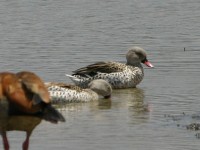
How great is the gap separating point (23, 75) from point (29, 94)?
374 millimetres

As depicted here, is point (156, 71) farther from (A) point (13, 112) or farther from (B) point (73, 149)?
(A) point (13, 112)

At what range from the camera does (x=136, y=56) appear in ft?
62.3

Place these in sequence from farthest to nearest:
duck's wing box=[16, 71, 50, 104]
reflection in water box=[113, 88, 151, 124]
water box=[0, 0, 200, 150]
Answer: reflection in water box=[113, 88, 151, 124] → water box=[0, 0, 200, 150] → duck's wing box=[16, 71, 50, 104]

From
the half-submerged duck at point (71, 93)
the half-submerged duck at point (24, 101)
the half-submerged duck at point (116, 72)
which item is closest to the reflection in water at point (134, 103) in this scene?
the half-submerged duck at point (116, 72)

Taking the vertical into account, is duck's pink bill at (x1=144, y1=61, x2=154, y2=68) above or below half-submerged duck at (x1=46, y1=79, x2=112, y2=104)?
above

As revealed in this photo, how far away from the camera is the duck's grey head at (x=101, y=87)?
1689cm

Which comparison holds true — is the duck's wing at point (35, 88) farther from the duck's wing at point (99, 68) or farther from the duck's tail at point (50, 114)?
the duck's wing at point (99, 68)

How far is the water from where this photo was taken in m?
12.9

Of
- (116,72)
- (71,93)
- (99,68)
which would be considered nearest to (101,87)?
(71,93)

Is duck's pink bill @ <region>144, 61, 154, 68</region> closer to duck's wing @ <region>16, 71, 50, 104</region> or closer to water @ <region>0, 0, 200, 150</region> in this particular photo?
water @ <region>0, 0, 200, 150</region>

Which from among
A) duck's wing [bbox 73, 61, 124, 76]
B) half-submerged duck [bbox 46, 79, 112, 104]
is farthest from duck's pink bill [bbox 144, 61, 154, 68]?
half-submerged duck [bbox 46, 79, 112, 104]

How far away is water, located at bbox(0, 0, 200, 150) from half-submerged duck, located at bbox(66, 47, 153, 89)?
27 cm

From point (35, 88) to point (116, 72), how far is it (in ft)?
29.4

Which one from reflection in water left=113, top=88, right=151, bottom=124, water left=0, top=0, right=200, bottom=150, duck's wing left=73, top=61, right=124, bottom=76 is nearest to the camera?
water left=0, top=0, right=200, bottom=150
